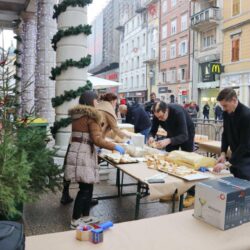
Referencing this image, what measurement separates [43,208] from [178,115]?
2.30m

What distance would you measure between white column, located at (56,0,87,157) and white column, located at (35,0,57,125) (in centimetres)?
303

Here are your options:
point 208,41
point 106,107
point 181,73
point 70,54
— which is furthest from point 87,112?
point 181,73

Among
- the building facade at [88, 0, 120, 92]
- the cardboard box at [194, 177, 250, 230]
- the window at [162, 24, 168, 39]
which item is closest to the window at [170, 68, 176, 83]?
the window at [162, 24, 168, 39]

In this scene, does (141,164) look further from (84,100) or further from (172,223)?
(172,223)

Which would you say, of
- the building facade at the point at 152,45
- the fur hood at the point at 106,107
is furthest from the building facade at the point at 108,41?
the fur hood at the point at 106,107

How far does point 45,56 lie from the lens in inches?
358

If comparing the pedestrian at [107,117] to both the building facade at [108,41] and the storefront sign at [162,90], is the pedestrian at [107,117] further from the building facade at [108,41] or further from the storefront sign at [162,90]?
the building facade at [108,41]

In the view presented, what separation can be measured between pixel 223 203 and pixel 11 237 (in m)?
1.34

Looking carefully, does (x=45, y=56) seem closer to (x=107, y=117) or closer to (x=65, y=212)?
(x=107, y=117)

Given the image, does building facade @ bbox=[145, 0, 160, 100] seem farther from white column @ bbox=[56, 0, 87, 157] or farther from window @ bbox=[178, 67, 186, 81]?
white column @ bbox=[56, 0, 87, 157]

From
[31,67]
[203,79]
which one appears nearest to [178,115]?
[31,67]

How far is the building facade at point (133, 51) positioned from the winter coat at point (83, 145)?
38.2 meters

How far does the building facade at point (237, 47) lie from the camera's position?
80.4ft

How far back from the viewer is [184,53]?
3388 cm
